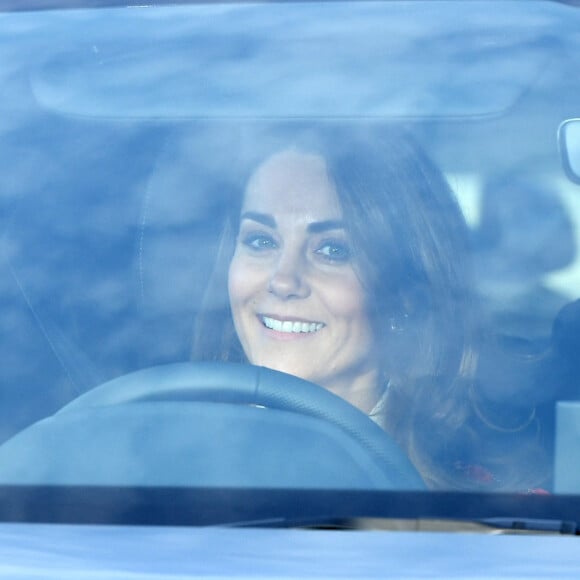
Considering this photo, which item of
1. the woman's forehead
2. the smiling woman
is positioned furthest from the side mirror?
the woman's forehead

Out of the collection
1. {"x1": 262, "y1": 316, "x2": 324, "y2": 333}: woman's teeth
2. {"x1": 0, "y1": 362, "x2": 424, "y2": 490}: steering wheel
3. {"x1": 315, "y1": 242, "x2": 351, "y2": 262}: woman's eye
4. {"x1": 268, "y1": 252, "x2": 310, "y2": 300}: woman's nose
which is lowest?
{"x1": 0, "y1": 362, "x2": 424, "y2": 490}: steering wheel

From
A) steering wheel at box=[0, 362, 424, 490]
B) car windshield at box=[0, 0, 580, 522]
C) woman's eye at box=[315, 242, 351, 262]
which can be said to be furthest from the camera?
woman's eye at box=[315, 242, 351, 262]

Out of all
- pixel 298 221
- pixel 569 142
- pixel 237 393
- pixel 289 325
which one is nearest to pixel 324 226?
pixel 298 221

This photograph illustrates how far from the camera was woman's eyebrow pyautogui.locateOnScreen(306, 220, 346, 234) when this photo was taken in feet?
6.31

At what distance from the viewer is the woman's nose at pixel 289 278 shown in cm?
194

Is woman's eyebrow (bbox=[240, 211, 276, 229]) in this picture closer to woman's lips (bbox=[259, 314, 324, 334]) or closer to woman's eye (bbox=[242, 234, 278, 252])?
woman's eye (bbox=[242, 234, 278, 252])

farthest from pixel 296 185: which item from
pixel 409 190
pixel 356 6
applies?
pixel 356 6

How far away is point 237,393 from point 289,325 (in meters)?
0.21

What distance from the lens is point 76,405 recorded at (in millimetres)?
1801

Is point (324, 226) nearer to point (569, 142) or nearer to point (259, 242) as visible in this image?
point (259, 242)

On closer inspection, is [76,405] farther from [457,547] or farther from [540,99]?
[540,99]

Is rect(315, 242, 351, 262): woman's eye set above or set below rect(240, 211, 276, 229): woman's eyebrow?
below

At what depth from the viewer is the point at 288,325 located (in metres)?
1.96

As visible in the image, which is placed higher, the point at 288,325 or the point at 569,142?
the point at 569,142
